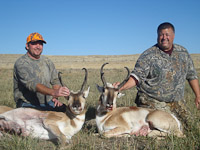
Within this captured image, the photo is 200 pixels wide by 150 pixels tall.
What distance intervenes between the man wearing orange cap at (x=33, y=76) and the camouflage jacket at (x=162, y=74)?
8.38 ft

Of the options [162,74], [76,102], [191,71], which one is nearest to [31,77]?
[76,102]

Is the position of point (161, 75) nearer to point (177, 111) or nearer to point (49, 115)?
point (177, 111)

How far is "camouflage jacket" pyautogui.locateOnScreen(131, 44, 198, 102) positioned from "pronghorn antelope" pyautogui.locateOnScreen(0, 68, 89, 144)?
202 centimetres

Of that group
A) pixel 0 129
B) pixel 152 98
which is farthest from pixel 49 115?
pixel 152 98

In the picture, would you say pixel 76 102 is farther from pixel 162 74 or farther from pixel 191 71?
pixel 191 71

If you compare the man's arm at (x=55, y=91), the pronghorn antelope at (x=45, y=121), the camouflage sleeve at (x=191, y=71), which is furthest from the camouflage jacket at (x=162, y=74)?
the man's arm at (x=55, y=91)

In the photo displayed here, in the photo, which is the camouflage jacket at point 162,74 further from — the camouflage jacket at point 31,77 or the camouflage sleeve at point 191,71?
the camouflage jacket at point 31,77

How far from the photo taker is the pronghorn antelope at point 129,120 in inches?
202

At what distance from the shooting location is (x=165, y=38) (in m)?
6.04

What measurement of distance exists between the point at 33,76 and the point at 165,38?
3.86 metres

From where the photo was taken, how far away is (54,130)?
4.77 metres

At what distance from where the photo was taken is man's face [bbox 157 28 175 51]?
6012mm

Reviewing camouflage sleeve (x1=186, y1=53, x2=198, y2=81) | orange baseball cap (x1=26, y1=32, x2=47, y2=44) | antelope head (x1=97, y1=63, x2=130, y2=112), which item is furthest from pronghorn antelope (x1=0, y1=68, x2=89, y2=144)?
camouflage sleeve (x1=186, y1=53, x2=198, y2=81)

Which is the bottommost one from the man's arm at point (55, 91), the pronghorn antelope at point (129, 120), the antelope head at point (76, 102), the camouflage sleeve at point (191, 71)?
the pronghorn antelope at point (129, 120)
